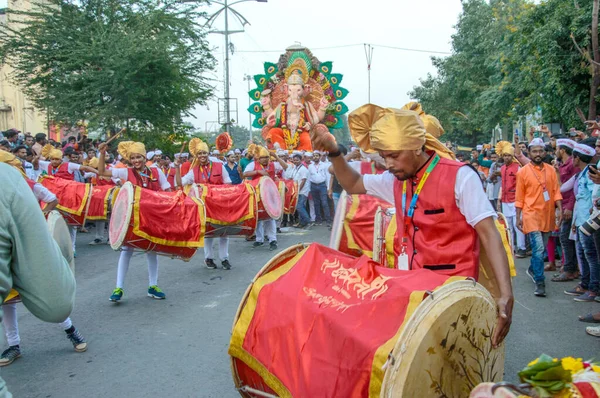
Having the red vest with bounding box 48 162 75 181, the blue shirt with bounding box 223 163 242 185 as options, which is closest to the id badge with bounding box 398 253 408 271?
the blue shirt with bounding box 223 163 242 185

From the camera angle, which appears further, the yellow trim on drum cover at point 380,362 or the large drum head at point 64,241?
the large drum head at point 64,241

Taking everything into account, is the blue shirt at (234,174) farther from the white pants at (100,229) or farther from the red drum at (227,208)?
the red drum at (227,208)

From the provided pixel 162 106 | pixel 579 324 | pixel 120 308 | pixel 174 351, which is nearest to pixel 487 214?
pixel 174 351

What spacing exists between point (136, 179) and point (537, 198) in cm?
547

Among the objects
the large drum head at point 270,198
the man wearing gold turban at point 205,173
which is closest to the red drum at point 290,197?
the large drum head at point 270,198

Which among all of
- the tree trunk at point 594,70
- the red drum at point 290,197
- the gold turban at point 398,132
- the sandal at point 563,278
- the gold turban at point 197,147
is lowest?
the sandal at point 563,278

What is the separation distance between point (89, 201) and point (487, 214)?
909 cm

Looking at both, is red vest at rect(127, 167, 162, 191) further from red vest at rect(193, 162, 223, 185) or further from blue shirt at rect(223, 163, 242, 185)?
blue shirt at rect(223, 163, 242, 185)

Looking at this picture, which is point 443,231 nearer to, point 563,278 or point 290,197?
point 563,278

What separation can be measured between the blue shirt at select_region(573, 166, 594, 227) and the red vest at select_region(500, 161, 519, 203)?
2.55 m

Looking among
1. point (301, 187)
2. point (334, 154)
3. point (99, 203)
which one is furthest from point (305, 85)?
point (334, 154)

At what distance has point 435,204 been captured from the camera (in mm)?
3242

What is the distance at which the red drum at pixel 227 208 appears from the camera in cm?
871

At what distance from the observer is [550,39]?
15031mm
